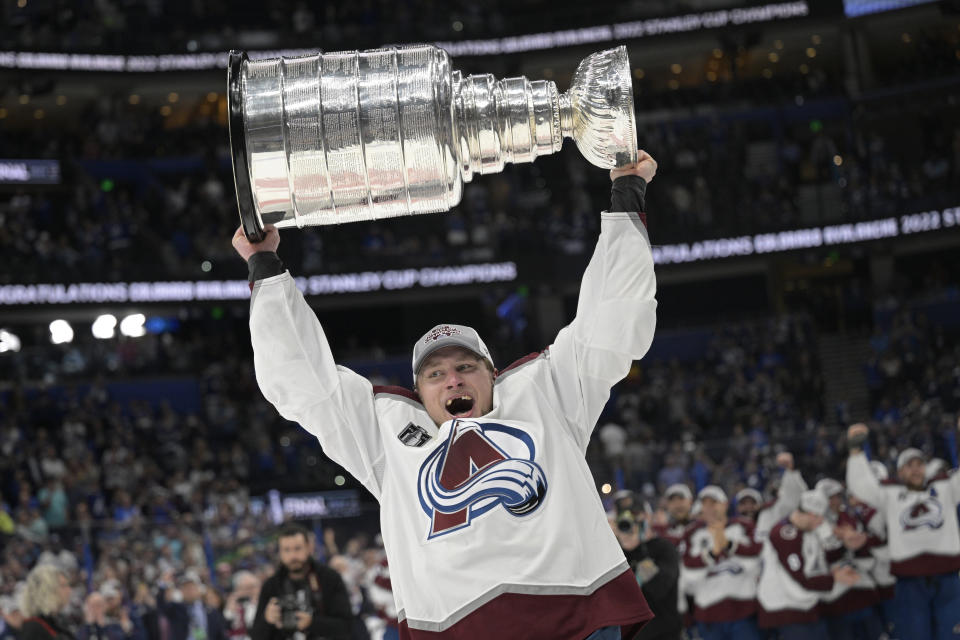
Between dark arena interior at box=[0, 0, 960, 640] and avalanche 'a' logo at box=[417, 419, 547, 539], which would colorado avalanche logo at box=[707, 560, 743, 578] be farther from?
avalanche 'a' logo at box=[417, 419, 547, 539]

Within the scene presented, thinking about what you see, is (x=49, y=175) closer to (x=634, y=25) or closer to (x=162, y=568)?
(x=634, y=25)

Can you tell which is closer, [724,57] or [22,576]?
[22,576]

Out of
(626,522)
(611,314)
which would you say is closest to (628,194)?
(611,314)

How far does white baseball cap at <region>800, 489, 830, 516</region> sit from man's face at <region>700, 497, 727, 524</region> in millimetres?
566

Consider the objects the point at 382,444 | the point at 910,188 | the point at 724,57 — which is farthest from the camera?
the point at 724,57

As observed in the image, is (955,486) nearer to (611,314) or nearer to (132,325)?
(611,314)

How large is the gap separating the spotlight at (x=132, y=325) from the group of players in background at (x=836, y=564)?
1775 cm

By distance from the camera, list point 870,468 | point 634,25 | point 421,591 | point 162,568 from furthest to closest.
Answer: point 634,25 < point 162,568 < point 870,468 < point 421,591

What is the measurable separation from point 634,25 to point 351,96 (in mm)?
23742

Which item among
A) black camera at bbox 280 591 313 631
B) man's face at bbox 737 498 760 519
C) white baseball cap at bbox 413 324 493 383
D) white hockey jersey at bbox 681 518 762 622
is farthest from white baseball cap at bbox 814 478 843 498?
white baseball cap at bbox 413 324 493 383

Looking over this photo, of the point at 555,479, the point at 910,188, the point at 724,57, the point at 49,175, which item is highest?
the point at 724,57

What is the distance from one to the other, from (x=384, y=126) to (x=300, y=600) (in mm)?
3298

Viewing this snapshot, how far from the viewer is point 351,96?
3178 millimetres

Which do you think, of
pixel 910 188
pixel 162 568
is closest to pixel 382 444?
Answer: pixel 162 568
